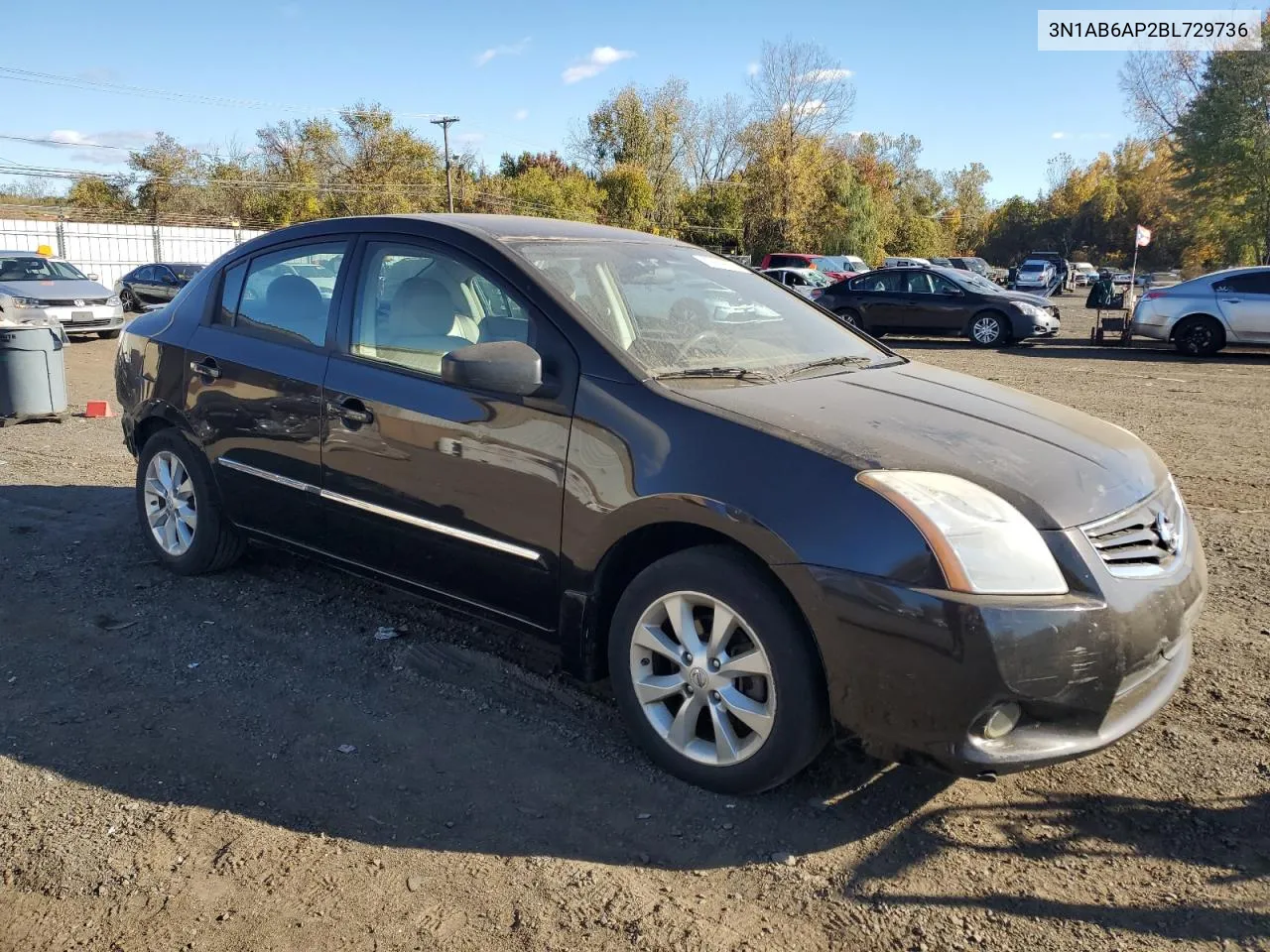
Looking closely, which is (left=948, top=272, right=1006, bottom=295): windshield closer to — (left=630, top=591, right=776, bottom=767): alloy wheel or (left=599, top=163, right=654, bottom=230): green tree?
(left=630, top=591, right=776, bottom=767): alloy wheel

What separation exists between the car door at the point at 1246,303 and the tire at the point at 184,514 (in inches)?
651

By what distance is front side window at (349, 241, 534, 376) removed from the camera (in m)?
3.73

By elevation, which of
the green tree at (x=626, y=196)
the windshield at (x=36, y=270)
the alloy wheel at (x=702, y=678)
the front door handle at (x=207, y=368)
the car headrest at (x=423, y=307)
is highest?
the green tree at (x=626, y=196)

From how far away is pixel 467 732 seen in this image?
350 cm

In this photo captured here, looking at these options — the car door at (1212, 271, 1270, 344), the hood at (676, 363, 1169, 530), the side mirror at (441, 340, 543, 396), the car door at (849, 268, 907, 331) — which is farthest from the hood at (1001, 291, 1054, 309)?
the side mirror at (441, 340, 543, 396)

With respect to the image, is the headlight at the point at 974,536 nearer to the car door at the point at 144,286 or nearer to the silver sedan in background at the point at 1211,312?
the silver sedan in background at the point at 1211,312

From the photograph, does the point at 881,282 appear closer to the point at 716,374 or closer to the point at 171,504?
the point at 171,504

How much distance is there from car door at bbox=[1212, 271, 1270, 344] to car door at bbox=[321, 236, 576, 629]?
1629cm

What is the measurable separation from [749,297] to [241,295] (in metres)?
2.41

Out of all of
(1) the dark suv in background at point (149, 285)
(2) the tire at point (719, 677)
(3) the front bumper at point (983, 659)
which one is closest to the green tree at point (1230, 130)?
(1) the dark suv in background at point (149, 285)

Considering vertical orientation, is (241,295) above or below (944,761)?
above

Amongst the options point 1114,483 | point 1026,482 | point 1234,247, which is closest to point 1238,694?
point 1114,483

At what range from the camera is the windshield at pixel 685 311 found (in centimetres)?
357

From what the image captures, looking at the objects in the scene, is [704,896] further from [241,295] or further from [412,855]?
[241,295]
